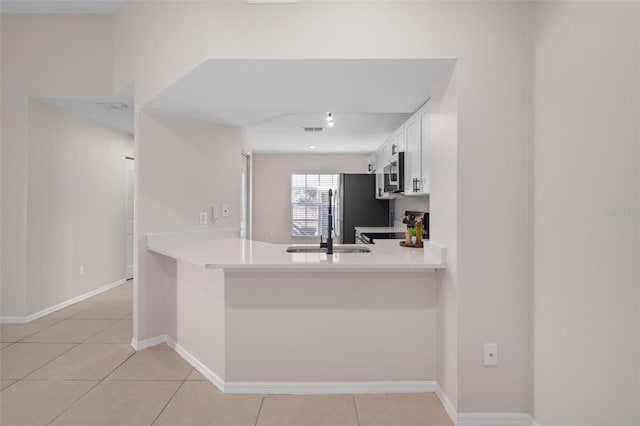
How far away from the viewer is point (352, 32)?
1.91 metres

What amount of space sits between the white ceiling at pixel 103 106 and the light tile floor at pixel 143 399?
2.28 m

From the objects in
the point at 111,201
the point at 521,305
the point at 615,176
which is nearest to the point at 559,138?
the point at 615,176

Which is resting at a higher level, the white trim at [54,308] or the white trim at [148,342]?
the white trim at [54,308]

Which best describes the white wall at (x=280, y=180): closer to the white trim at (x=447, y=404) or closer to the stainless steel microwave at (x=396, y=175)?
the stainless steel microwave at (x=396, y=175)

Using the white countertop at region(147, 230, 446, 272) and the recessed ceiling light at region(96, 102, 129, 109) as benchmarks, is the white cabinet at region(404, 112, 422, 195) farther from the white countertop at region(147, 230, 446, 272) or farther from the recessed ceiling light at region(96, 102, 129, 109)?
the recessed ceiling light at region(96, 102, 129, 109)

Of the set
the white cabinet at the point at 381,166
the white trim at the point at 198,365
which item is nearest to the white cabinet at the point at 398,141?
the white cabinet at the point at 381,166

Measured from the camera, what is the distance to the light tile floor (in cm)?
193

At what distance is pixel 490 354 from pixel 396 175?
2.28m

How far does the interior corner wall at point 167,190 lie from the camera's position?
2.86 meters

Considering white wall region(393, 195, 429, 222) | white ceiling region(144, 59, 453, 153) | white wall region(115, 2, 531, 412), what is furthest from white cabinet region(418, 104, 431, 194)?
white wall region(393, 195, 429, 222)

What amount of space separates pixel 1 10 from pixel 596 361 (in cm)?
526

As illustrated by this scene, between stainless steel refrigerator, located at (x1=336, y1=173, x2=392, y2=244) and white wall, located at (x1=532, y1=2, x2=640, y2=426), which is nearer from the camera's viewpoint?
white wall, located at (x1=532, y1=2, x2=640, y2=426)

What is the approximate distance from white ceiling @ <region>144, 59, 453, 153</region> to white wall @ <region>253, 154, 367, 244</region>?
419 cm

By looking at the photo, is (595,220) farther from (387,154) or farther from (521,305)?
(387,154)
